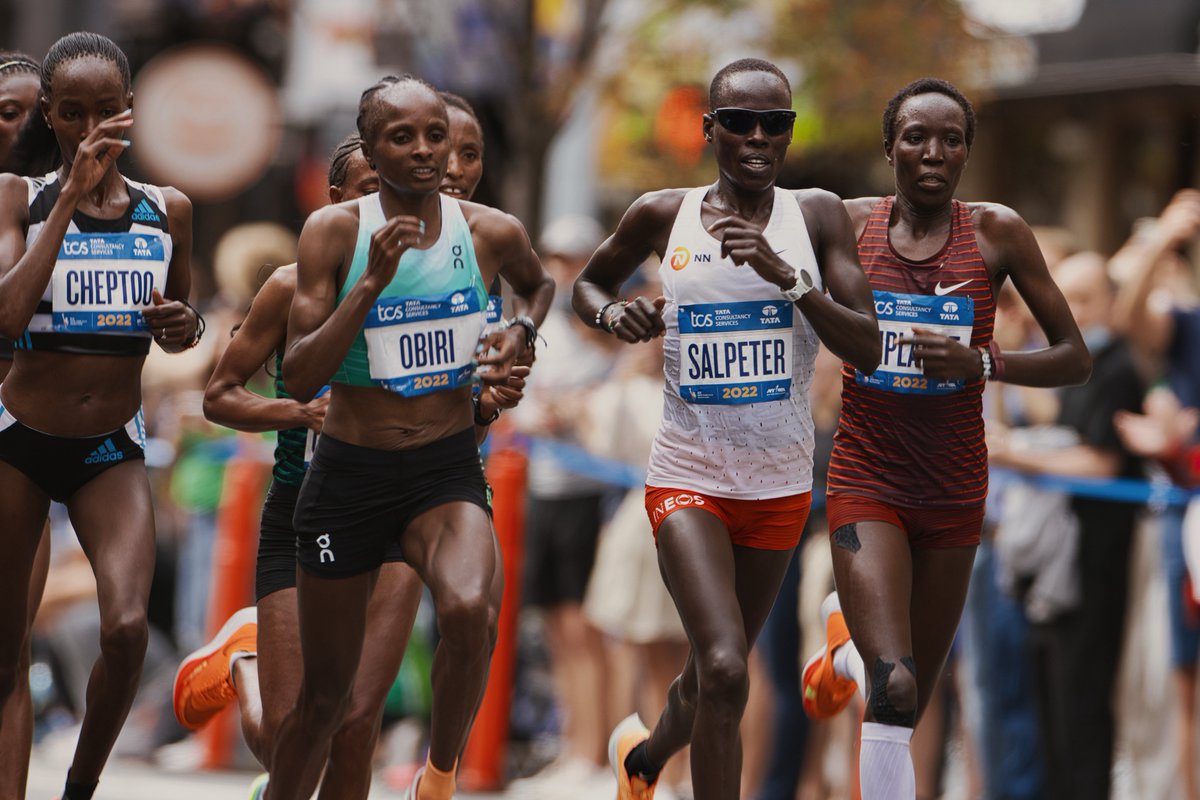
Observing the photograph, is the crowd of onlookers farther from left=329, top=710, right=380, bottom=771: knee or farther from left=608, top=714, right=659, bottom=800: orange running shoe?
left=329, top=710, right=380, bottom=771: knee

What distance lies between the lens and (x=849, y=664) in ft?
25.2

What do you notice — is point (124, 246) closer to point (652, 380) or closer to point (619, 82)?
point (652, 380)

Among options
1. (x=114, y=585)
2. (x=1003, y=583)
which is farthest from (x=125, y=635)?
(x=1003, y=583)

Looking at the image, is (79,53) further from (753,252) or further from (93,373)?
(753,252)

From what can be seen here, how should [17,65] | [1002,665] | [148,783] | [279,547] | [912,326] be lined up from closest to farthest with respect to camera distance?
[912,326] < [279,547] < [17,65] < [1002,665] < [148,783]

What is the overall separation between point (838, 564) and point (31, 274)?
2931mm

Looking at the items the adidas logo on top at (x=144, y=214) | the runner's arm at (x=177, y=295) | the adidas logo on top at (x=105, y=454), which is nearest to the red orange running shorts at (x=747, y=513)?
the runner's arm at (x=177, y=295)

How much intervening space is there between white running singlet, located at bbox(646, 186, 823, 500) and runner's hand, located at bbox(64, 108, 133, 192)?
1.93 metres

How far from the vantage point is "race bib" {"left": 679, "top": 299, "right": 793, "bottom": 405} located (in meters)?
6.78

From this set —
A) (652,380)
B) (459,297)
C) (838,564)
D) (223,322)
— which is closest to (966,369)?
(838,564)

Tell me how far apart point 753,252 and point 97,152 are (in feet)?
7.47

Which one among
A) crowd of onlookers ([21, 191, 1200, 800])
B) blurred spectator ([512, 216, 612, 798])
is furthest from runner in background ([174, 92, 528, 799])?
blurred spectator ([512, 216, 612, 798])

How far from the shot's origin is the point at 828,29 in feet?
56.1

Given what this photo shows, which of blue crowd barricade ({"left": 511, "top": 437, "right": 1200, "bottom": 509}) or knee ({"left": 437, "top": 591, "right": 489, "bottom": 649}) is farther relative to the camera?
blue crowd barricade ({"left": 511, "top": 437, "right": 1200, "bottom": 509})
